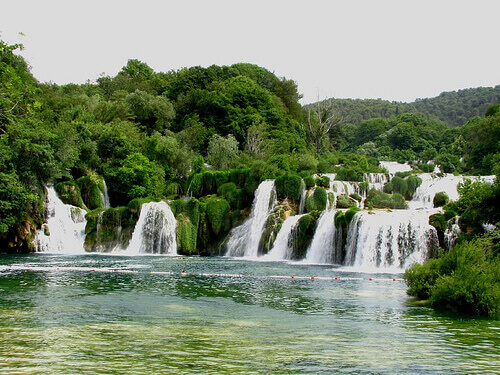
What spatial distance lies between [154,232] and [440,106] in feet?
435

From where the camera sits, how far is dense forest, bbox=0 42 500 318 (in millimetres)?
40281

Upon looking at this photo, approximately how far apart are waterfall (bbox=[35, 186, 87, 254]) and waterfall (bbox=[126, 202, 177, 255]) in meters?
4.29

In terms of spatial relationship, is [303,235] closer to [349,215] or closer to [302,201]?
[349,215]

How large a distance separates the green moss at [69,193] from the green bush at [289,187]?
16742mm

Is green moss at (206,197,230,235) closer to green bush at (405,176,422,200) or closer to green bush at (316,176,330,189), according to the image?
green bush at (316,176,330,189)

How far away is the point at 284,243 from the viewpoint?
4025 cm

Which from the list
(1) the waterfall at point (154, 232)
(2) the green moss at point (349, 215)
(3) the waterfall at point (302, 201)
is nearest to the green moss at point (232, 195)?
(1) the waterfall at point (154, 232)

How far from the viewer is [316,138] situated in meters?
81.0

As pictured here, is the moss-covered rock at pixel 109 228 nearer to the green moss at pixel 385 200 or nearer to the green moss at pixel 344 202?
the green moss at pixel 344 202

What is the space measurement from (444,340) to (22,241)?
116 feet

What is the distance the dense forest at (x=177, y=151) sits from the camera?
132 ft

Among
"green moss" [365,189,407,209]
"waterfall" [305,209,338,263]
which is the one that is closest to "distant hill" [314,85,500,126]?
"green moss" [365,189,407,209]

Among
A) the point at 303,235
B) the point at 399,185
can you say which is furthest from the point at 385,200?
the point at 303,235

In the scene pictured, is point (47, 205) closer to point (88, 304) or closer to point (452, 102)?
point (88, 304)
